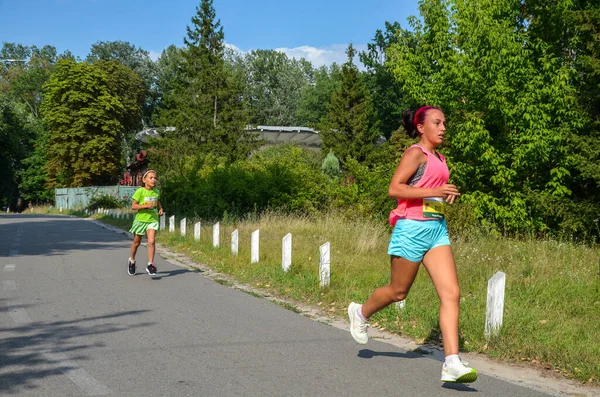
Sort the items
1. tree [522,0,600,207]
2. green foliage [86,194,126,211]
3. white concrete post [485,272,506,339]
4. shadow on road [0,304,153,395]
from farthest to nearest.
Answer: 1. green foliage [86,194,126,211]
2. tree [522,0,600,207]
3. white concrete post [485,272,506,339]
4. shadow on road [0,304,153,395]

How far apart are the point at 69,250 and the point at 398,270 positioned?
1290 cm

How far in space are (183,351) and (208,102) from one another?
4738 cm

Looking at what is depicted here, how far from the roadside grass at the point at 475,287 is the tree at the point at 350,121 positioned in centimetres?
3905

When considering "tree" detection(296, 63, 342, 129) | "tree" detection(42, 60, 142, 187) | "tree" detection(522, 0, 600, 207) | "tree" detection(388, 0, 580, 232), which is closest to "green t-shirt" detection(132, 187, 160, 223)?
"tree" detection(388, 0, 580, 232)

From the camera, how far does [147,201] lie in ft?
38.1

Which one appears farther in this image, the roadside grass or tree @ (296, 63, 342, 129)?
tree @ (296, 63, 342, 129)

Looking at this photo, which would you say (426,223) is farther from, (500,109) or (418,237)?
(500,109)

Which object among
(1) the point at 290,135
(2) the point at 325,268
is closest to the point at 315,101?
(1) the point at 290,135

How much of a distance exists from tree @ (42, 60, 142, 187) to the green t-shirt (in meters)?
53.2

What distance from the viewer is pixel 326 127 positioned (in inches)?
2251

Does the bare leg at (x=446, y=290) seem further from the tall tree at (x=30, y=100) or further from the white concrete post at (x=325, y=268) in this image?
the tall tree at (x=30, y=100)

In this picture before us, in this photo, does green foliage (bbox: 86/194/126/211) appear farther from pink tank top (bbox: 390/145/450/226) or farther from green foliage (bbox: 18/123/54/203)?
pink tank top (bbox: 390/145/450/226)

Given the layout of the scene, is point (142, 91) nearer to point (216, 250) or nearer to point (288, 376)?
point (216, 250)

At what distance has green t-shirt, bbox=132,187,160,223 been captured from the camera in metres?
11.6
